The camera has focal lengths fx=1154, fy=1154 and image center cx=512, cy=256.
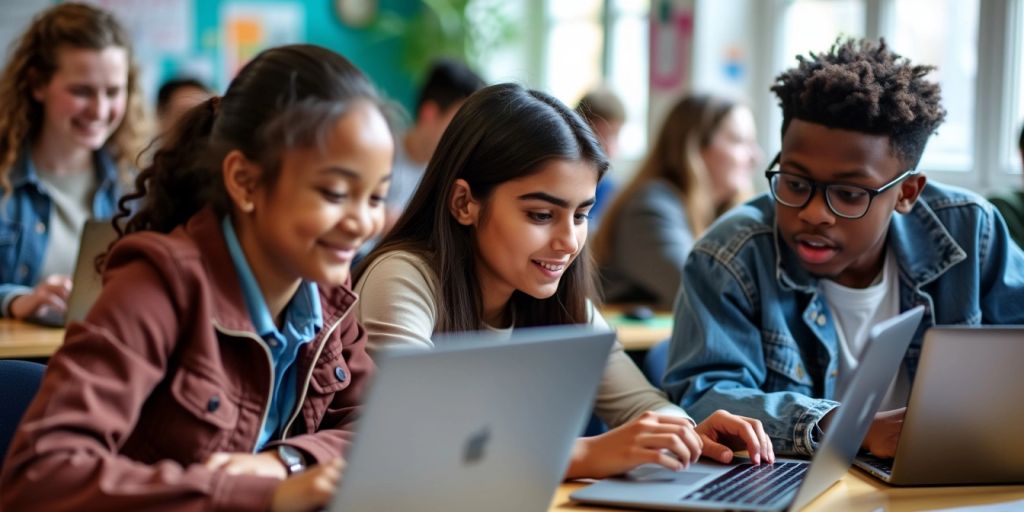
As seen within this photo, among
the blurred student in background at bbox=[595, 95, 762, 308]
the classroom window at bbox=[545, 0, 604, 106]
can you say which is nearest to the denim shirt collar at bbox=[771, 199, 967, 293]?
the blurred student in background at bbox=[595, 95, 762, 308]

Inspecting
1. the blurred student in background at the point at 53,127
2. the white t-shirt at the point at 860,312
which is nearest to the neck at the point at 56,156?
the blurred student in background at the point at 53,127

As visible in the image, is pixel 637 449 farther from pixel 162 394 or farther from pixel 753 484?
pixel 162 394

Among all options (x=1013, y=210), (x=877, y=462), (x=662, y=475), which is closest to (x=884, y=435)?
(x=877, y=462)

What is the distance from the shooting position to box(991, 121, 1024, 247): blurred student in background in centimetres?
Result: 268

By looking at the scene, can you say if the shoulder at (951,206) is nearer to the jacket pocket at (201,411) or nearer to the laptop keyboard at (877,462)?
the laptop keyboard at (877,462)

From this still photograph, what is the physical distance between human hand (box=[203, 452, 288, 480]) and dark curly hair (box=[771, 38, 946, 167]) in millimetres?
1031

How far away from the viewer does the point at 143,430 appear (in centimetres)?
118

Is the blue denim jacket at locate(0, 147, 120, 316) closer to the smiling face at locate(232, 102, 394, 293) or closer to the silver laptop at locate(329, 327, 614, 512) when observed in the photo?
the smiling face at locate(232, 102, 394, 293)

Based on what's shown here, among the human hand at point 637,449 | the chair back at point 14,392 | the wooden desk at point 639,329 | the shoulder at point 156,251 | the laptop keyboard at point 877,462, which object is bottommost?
the wooden desk at point 639,329

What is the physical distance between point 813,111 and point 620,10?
4.52 m

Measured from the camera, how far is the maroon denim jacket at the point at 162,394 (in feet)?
3.41

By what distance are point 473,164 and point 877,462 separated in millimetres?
700

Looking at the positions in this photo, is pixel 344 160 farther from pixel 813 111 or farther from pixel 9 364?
pixel 813 111

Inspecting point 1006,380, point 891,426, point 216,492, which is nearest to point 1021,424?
point 1006,380
